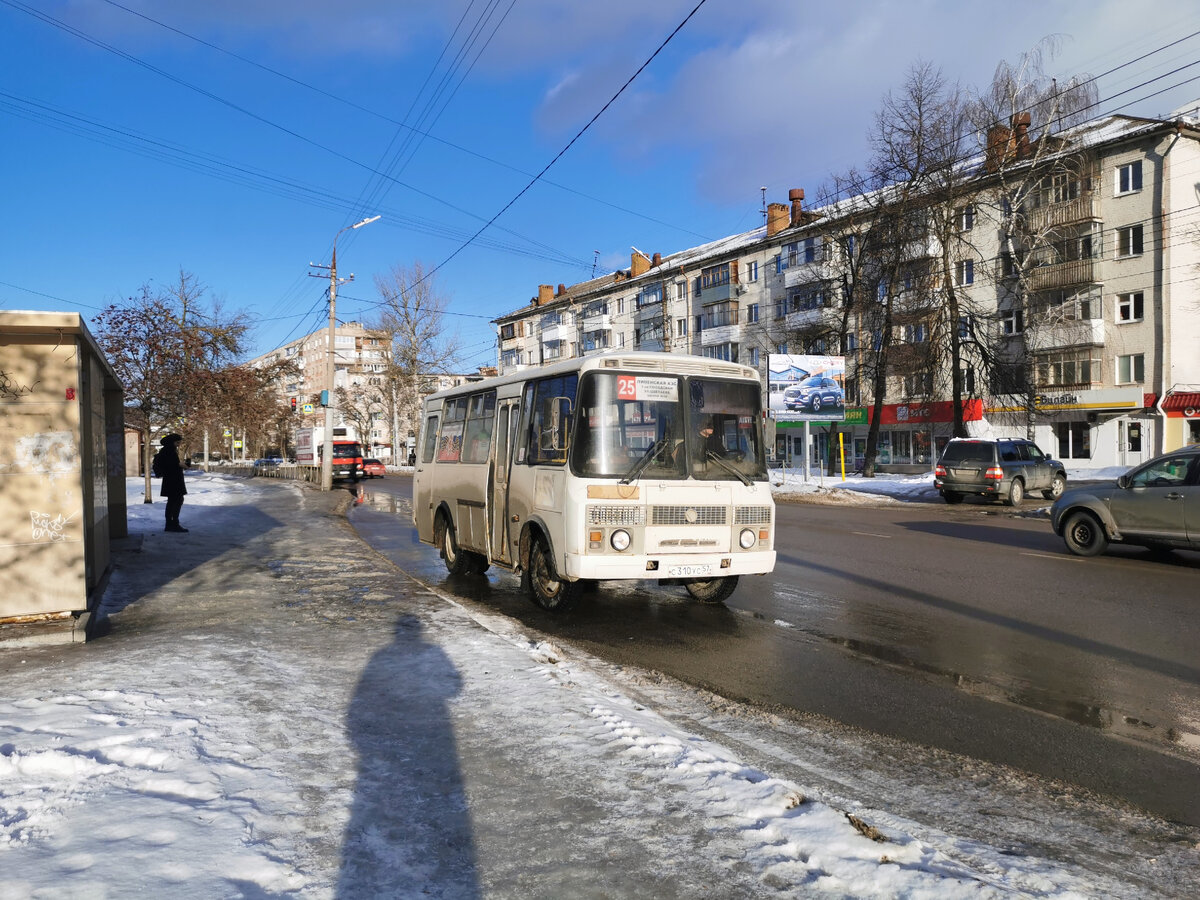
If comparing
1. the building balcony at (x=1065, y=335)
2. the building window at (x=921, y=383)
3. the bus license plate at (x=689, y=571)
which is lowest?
the bus license plate at (x=689, y=571)

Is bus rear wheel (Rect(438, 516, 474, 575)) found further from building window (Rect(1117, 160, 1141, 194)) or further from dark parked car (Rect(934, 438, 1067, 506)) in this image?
building window (Rect(1117, 160, 1141, 194))

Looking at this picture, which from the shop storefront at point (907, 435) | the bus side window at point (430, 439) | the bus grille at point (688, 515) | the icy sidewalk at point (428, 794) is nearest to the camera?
the icy sidewalk at point (428, 794)

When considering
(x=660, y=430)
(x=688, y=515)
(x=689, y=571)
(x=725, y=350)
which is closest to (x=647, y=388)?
(x=660, y=430)

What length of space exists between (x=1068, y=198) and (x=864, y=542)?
34481 mm

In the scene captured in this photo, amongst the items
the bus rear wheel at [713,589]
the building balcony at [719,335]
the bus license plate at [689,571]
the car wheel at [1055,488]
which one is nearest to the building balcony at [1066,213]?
the car wheel at [1055,488]

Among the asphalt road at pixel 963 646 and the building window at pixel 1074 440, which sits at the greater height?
the building window at pixel 1074 440

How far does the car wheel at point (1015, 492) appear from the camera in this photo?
85.1 feet

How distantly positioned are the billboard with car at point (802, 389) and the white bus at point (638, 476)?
30.7 metres

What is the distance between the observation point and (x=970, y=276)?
155 feet

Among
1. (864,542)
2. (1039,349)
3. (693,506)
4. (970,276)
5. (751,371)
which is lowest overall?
(864,542)

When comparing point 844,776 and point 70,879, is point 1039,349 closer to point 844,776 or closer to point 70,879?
point 844,776

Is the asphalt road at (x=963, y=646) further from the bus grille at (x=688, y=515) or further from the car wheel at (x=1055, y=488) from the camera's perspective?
the car wheel at (x=1055, y=488)

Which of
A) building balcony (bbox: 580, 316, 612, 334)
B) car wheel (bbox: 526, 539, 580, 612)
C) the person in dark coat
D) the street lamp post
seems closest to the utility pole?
the street lamp post

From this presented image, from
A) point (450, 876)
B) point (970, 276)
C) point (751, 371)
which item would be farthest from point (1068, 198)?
point (450, 876)
